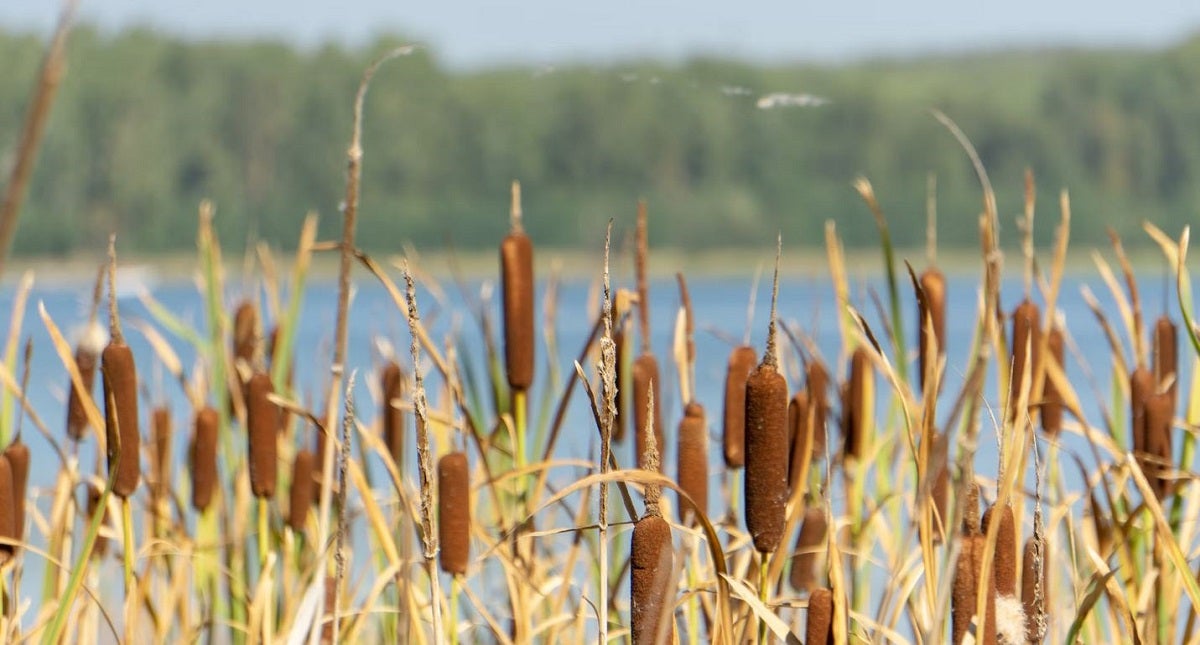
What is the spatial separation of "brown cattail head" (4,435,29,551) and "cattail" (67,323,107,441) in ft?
0.47

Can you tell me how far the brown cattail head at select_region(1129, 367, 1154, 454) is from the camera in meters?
1.76

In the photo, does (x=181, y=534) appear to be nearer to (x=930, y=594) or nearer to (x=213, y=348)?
(x=213, y=348)

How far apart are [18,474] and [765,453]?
3.14 feet

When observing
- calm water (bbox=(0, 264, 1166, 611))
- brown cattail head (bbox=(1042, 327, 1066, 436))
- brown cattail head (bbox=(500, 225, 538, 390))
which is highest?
brown cattail head (bbox=(500, 225, 538, 390))

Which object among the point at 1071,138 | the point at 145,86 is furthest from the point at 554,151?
the point at 1071,138

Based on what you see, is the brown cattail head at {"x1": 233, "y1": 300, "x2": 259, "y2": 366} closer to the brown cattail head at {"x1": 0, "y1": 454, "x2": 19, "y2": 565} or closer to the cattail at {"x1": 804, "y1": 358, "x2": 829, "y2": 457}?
the brown cattail head at {"x1": 0, "y1": 454, "x2": 19, "y2": 565}

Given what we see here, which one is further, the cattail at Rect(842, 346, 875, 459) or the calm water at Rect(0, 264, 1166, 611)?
the calm water at Rect(0, 264, 1166, 611)

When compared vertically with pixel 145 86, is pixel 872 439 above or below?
below

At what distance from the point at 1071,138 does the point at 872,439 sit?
2124 inches

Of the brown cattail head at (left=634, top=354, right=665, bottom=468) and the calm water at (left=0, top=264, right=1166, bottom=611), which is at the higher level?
the brown cattail head at (left=634, top=354, right=665, bottom=468)

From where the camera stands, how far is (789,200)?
5031 cm

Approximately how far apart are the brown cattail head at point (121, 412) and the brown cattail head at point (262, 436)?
18cm

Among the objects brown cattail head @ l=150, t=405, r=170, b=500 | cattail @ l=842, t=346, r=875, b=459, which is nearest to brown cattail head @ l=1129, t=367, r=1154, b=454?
cattail @ l=842, t=346, r=875, b=459

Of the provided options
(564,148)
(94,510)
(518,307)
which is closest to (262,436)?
(518,307)
